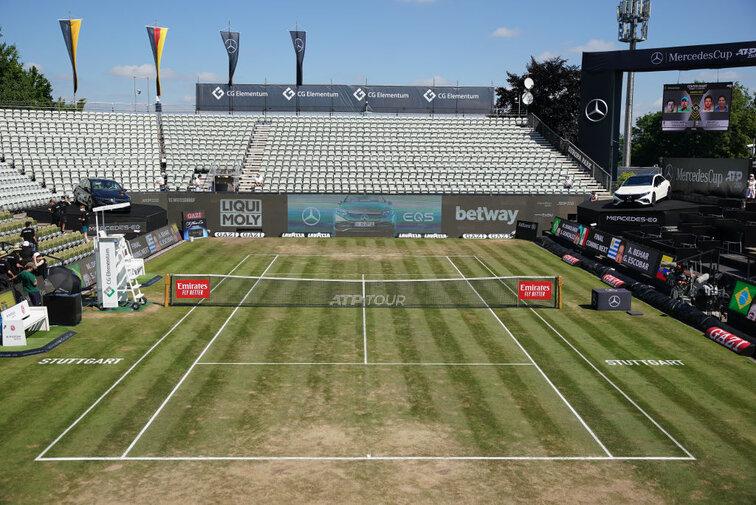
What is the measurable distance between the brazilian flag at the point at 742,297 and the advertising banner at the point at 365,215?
84.5 ft

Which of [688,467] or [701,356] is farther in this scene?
[701,356]

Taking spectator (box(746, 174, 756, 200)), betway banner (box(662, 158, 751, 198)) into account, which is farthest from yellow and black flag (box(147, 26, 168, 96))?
spectator (box(746, 174, 756, 200))

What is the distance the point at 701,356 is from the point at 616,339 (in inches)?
111

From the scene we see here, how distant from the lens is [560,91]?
252 feet

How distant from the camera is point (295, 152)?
57188mm

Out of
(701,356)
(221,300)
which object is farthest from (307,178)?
(701,356)

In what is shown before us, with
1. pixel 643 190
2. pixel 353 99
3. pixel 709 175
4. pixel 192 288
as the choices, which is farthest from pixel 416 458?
pixel 353 99

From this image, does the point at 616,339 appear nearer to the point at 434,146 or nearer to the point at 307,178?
the point at 307,178

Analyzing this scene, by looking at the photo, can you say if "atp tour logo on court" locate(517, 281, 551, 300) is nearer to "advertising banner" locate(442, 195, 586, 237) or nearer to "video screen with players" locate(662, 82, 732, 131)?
"advertising banner" locate(442, 195, 586, 237)

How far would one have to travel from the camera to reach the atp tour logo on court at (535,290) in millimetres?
27359

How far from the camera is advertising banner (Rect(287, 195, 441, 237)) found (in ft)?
154

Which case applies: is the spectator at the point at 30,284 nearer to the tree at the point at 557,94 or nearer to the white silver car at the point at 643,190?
the white silver car at the point at 643,190

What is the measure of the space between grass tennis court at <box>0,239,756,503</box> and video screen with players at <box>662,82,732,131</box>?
→ 99.4 ft

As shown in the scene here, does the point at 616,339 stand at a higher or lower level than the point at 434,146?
lower
